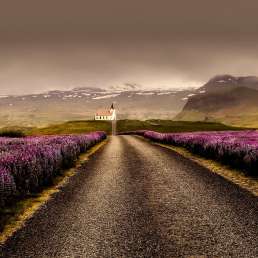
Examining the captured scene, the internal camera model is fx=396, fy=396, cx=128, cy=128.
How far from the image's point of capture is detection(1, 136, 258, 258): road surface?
24.0 ft

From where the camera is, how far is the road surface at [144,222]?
7.32 m

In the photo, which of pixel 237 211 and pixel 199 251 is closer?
pixel 199 251

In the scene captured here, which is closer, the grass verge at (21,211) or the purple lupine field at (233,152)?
the grass verge at (21,211)

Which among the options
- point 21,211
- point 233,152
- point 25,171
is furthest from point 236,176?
point 21,211

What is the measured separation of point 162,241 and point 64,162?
13.5 meters

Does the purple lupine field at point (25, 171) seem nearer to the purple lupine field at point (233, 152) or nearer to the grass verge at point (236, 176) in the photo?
the grass verge at point (236, 176)

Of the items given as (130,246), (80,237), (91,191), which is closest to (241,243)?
(130,246)

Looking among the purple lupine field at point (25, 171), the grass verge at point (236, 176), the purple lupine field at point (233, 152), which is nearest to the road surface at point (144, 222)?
the grass verge at point (236, 176)

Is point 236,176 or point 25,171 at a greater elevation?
point 25,171

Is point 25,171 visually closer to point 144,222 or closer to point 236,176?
point 144,222

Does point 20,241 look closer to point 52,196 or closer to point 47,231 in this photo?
point 47,231

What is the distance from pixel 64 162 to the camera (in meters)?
20.7

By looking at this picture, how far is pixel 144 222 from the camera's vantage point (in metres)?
9.15

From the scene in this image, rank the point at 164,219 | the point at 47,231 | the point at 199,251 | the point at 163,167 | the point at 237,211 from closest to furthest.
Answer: the point at 199,251, the point at 47,231, the point at 164,219, the point at 237,211, the point at 163,167
